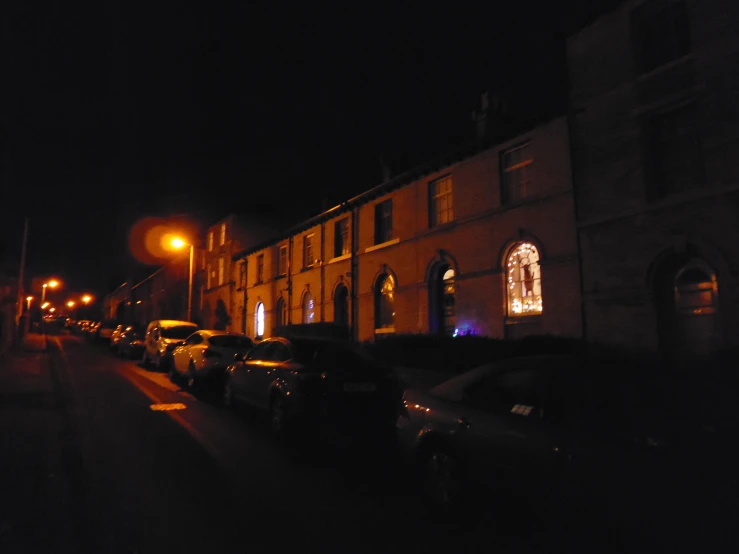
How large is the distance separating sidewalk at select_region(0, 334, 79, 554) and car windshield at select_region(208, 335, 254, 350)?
3894 millimetres

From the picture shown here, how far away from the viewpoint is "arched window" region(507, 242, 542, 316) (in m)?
14.7

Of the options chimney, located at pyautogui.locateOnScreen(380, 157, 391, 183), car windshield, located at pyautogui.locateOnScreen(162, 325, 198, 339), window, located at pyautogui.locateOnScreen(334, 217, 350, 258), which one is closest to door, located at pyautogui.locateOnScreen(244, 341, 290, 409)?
car windshield, located at pyautogui.locateOnScreen(162, 325, 198, 339)

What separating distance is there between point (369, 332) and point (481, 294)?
6.37 meters

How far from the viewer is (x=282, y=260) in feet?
97.8

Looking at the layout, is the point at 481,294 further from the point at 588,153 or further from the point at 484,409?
the point at 484,409

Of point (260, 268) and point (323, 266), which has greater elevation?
point (260, 268)

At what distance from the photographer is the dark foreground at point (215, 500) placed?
4293 mm

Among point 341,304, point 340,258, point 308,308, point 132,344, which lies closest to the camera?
point 340,258

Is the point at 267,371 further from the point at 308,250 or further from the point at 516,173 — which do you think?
the point at 308,250

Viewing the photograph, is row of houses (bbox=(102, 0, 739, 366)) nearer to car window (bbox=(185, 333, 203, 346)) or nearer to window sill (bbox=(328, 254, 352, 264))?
window sill (bbox=(328, 254, 352, 264))

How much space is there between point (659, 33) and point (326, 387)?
455 inches

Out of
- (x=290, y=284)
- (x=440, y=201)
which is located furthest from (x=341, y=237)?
(x=440, y=201)

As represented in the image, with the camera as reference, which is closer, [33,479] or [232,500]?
[232,500]

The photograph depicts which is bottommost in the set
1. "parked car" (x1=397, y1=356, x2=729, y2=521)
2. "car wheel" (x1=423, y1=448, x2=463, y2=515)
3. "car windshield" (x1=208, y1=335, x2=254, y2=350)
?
"car wheel" (x1=423, y1=448, x2=463, y2=515)
